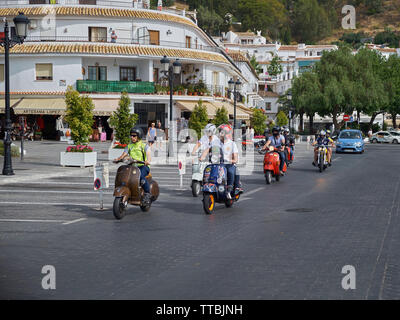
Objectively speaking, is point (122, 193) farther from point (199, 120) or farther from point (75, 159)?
point (199, 120)

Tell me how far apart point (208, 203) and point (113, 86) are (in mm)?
38174

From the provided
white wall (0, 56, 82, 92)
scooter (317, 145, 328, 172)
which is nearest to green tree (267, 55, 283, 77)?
white wall (0, 56, 82, 92)

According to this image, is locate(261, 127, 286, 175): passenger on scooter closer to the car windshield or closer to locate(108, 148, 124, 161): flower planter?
locate(108, 148, 124, 161): flower planter

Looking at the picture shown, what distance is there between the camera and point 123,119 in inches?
1094

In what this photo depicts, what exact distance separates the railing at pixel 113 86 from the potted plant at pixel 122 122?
21.4m

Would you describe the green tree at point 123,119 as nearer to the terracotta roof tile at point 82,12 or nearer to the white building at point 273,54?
the terracotta roof tile at point 82,12

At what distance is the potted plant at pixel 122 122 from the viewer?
27.7 metres

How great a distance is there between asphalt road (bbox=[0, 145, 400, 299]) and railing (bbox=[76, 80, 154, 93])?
108 ft

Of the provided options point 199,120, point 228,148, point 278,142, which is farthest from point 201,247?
point 199,120

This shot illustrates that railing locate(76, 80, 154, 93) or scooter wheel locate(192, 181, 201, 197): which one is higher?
railing locate(76, 80, 154, 93)

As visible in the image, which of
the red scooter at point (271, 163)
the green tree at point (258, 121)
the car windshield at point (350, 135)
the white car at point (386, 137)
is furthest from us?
the white car at point (386, 137)

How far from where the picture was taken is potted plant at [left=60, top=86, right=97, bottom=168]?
24.8m

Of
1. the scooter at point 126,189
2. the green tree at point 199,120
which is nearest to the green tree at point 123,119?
the green tree at point 199,120

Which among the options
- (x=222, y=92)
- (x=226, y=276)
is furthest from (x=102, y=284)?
(x=222, y=92)
